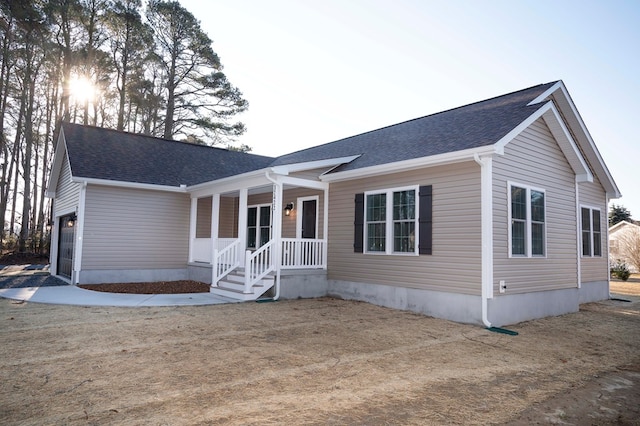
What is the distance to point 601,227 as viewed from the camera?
39.6 ft

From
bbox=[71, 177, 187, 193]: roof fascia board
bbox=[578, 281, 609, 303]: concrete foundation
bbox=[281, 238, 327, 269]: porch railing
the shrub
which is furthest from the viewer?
the shrub

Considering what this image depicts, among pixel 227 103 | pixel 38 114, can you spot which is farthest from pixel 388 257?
pixel 38 114

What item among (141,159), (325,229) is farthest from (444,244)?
(141,159)

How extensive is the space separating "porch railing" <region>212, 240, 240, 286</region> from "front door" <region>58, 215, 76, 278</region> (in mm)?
5010

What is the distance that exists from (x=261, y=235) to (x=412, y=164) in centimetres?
637

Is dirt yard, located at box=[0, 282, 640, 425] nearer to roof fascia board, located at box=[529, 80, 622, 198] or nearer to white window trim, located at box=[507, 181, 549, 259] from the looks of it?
white window trim, located at box=[507, 181, 549, 259]

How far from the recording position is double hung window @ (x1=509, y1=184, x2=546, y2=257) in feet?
26.5

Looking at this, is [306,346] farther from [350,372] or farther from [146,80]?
[146,80]

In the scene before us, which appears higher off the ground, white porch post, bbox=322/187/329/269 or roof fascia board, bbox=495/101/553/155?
roof fascia board, bbox=495/101/553/155

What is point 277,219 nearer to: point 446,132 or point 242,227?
point 242,227

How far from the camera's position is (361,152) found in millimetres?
11320

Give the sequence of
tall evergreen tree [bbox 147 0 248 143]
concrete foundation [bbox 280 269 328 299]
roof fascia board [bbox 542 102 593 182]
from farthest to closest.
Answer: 1. tall evergreen tree [bbox 147 0 248 143]
2. concrete foundation [bbox 280 269 328 299]
3. roof fascia board [bbox 542 102 593 182]

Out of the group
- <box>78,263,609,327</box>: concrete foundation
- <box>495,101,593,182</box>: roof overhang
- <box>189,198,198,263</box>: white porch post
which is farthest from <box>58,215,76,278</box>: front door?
<box>495,101,593,182</box>: roof overhang

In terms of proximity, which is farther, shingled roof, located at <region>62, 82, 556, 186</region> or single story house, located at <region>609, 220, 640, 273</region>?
single story house, located at <region>609, 220, 640, 273</region>
